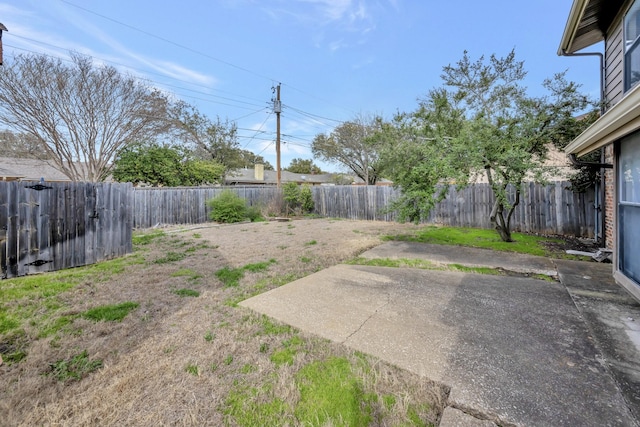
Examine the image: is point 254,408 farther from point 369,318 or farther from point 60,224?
point 60,224

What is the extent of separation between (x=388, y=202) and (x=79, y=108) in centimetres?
1550

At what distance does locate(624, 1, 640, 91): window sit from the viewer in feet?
11.1

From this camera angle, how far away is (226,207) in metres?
11.9

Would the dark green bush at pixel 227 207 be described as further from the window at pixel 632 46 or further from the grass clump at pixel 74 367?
the window at pixel 632 46

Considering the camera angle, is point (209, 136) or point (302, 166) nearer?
point (209, 136)

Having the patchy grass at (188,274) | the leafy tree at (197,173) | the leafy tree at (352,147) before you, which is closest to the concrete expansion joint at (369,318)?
the patchy grass at (188,274)

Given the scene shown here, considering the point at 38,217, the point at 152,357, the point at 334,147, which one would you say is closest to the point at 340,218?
the point at 38,217

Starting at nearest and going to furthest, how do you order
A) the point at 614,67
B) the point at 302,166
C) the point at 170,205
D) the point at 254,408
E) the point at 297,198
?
the point at 254,408 < the point at 614,67 < the point at 170,205 < the point at 297,198 < the point at 302,166

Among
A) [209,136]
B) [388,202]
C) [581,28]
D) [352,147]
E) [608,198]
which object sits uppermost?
[209,136]

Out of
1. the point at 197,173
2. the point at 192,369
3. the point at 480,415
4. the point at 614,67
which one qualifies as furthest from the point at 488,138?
the point at 197,173

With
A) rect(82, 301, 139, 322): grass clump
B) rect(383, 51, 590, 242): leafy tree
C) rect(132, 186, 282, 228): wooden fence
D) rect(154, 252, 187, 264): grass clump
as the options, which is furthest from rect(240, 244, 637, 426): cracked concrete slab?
rect(132, 186, 282, 228): wooden fence

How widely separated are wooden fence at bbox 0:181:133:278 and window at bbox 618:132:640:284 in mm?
7947

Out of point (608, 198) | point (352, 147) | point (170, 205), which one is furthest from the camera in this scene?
point (352, 147)

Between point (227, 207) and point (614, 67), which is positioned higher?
point (614, 67)
